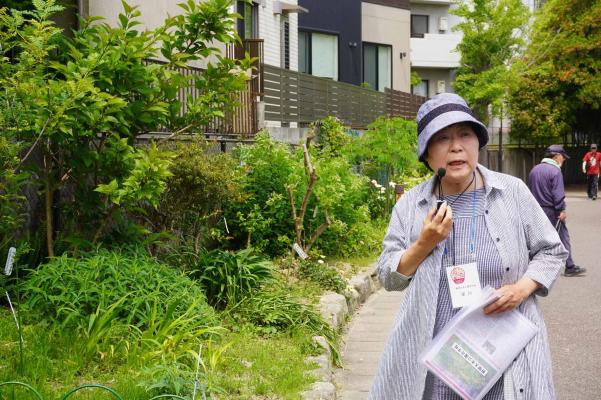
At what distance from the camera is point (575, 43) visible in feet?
147

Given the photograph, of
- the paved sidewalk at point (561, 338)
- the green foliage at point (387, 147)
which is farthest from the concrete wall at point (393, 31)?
the paved sidewalk at point (561, 338)

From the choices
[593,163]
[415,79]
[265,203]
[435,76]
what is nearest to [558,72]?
[415,79]

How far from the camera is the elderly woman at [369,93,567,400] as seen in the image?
153 inches

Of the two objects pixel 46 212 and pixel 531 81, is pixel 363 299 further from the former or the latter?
pixel 531 81

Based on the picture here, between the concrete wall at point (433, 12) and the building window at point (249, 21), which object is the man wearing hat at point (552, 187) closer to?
the building window at point (249, 21)

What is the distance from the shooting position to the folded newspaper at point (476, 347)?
3.79 metres

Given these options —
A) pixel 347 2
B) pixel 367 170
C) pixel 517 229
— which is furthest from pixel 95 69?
pixel 347 2

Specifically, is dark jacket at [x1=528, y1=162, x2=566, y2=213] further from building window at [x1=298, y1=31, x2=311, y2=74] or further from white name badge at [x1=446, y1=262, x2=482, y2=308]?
building window at [x1=298, y1=31, x2=311, y2=74]

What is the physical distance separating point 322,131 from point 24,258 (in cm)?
1361

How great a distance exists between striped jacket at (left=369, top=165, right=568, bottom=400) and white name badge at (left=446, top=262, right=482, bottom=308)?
0.21ft

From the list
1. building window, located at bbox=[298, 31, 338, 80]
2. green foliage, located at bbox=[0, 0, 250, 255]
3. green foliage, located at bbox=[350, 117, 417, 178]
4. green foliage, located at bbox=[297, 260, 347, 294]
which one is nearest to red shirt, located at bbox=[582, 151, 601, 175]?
building window, located at bbox=[298, 31, 338, 80]

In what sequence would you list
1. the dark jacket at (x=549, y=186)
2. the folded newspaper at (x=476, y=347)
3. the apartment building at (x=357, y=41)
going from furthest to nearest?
the apartment building at (x=357, y=41), the dark jacket at (x=549, y=186), the folded newspaper at (x=476, y=347)

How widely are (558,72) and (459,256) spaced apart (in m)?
43.4

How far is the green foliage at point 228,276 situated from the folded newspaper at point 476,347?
556cm
